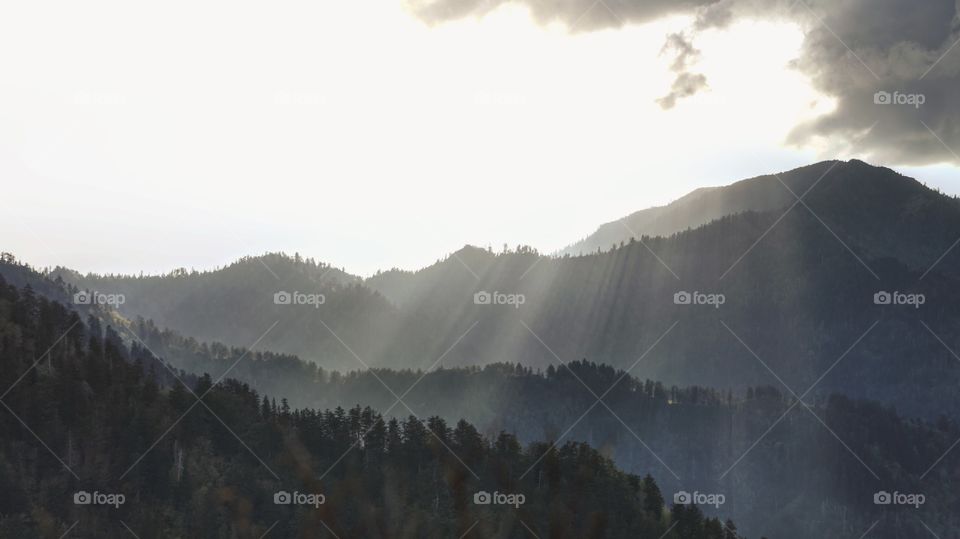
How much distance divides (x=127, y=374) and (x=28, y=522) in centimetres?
4643

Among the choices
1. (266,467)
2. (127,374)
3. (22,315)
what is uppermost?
(22,315)

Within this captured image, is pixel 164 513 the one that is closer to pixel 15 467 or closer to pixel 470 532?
pixel 15 467

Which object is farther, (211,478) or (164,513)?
(211,478)

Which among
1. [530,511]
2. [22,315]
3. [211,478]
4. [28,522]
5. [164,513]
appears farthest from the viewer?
[22,315]

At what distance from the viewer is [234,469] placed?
545 feet

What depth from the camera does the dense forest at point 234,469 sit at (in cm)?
15225

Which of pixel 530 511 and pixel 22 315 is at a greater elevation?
pixel 22 315

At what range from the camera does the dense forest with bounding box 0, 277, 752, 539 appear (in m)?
152

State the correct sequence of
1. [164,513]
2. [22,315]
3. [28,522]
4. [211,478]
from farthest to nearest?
[22,315] < [211,478] < [164,513] < [28,522]

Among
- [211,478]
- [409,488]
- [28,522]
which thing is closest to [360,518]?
[409,488]

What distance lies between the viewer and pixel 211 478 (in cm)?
16212

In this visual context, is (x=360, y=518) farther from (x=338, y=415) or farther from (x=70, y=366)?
(x=70, y=366)

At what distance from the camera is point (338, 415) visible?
7554 inches

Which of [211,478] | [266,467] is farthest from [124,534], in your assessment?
[266,467]
